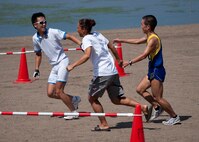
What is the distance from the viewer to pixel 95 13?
33.9 m

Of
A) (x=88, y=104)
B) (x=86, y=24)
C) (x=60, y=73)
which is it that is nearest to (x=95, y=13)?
(x=88, y=104)

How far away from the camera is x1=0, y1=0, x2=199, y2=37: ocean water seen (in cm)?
2844

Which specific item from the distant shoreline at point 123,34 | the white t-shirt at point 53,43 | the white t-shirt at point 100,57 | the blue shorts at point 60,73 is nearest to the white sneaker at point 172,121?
the white t-shirt at point 100,57

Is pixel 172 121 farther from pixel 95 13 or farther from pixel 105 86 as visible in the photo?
pixel 95 13

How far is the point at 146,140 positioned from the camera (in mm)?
9148

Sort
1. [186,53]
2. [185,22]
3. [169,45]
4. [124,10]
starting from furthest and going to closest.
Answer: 1. [124,10]
2. [185,22]
3. [169,45]
4. [186,53]

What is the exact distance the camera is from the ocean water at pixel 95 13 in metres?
28.4

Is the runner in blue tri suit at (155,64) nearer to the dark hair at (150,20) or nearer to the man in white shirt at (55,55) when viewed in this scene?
the dark hair at (150,20)

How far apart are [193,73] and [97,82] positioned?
5.73 m

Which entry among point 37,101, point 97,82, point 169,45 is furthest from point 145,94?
point 169,45

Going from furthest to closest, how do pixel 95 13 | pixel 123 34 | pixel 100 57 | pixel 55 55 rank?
1. pixel 95 13
2. pixel 123 34
3. pixel 55 55
4. pixel 100 57

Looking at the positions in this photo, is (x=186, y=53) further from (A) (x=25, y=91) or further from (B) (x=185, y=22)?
(B) (x=185, y=22)

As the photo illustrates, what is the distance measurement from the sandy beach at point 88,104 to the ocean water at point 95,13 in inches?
317

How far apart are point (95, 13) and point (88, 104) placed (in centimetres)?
2216
